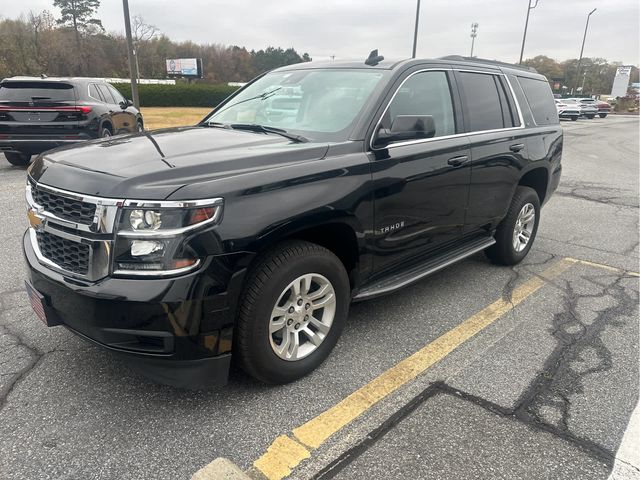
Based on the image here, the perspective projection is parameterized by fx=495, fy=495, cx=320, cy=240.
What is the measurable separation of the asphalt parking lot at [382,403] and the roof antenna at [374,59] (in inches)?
74.2

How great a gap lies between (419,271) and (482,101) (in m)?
1.68

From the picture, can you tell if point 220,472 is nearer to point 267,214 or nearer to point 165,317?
point 165,317

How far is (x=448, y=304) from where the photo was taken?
4.11 meters

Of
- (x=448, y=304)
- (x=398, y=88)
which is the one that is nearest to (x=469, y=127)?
(x=398, y=88)

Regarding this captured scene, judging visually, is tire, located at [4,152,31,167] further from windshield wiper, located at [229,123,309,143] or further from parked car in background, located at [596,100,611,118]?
parked car in background, located at [596,100,611,118]

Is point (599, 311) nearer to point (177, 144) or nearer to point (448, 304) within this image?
point (448, 304)

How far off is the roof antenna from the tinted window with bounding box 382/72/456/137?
1.06ft

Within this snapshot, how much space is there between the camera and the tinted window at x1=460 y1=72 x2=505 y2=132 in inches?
160

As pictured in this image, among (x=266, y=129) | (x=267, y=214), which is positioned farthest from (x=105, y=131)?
(x=267, y=214)

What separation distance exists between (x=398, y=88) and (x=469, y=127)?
3.06 ft

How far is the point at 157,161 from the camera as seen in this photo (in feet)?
8.35

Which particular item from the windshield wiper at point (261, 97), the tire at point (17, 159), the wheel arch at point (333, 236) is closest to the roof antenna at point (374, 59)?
the windshield wiper at point (261, 97)

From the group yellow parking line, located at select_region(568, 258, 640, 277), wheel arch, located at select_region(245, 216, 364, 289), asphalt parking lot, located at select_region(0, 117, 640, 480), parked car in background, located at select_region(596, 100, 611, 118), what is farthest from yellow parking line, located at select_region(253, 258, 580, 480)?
parked car in background, located at select_region(596, 100, 611, 118)

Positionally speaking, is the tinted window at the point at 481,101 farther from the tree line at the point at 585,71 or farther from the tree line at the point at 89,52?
the tree line at the point at 585,71
